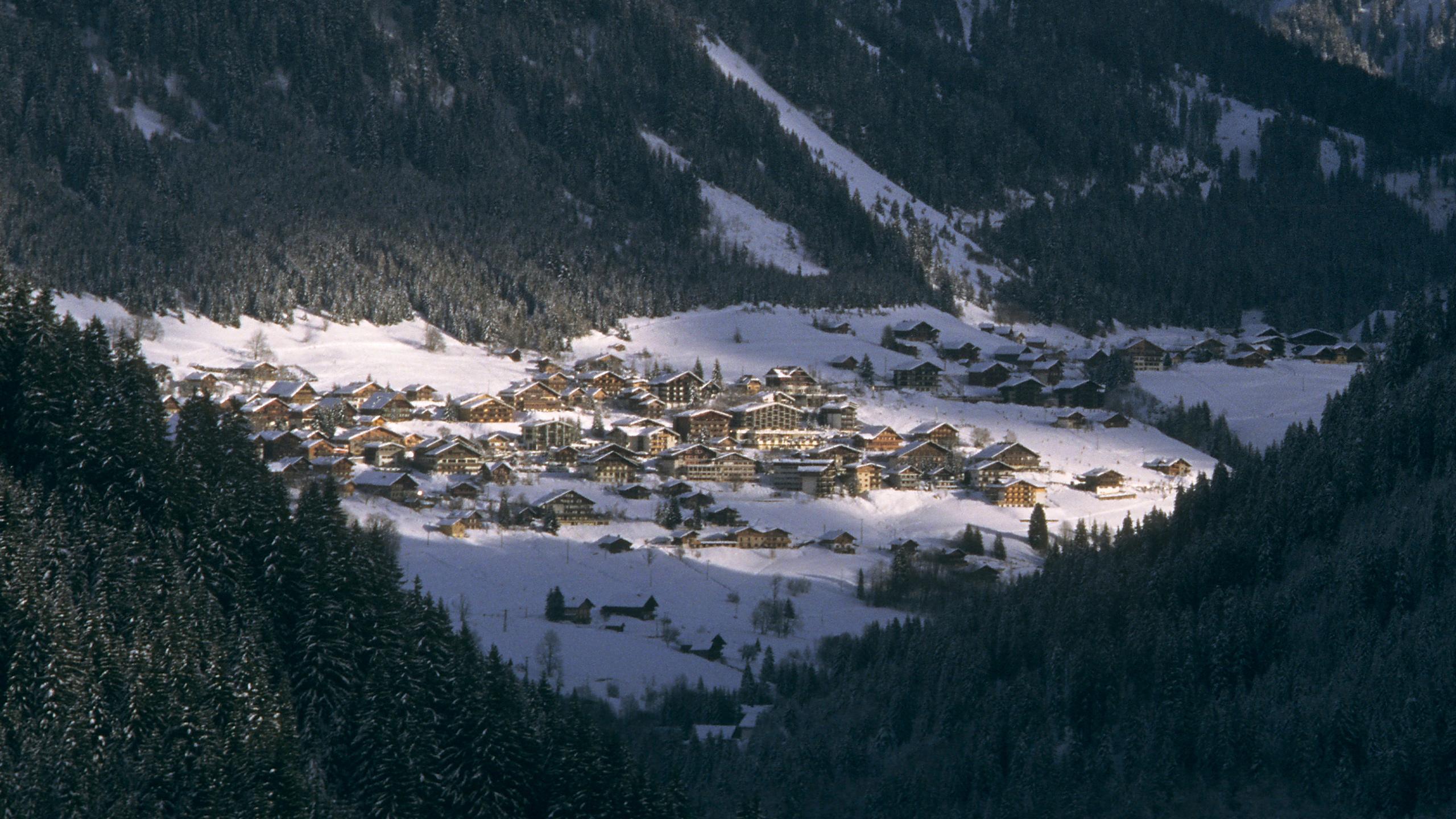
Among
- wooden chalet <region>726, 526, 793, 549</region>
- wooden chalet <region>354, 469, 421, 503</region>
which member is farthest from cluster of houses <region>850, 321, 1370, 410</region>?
wooden chalet <region>354, 469, 421, 503</region>

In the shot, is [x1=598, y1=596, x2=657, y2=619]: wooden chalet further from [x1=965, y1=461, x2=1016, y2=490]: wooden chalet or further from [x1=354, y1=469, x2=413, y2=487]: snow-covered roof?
[x1=965, y1=461, x2=1016, y2=490]: wooden chalet

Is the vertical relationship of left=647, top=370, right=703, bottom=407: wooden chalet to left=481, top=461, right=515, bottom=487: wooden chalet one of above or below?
above

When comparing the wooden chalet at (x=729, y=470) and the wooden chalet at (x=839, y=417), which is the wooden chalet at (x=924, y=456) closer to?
the wooden chalet at (x=839, y=417)

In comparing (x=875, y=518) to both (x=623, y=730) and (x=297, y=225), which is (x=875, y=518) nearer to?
(x=623, y=730)

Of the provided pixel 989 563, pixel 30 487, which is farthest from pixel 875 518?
pixel 30 487

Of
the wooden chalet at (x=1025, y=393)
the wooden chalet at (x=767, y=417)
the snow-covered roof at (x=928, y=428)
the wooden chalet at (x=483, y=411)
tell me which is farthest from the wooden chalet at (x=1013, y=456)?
the wooden chalet at (x=483, y=411)
